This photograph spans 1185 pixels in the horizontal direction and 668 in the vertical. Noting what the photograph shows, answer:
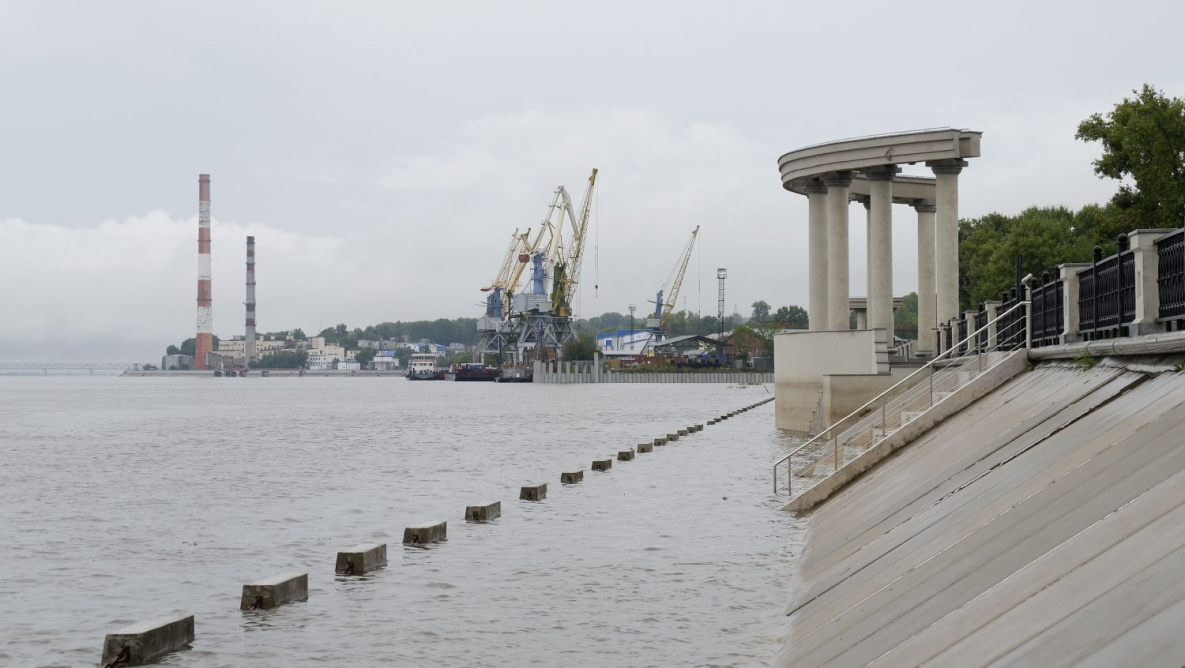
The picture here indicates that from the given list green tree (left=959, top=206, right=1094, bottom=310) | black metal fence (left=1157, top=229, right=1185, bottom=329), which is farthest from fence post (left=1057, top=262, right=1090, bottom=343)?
green tree (left=959, top=206, right=1094, bottom=310)

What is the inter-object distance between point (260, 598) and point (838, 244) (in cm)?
3945

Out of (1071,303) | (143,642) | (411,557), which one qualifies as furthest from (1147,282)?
(143,642)

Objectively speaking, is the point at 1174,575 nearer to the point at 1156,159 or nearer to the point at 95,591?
the point at 95,591

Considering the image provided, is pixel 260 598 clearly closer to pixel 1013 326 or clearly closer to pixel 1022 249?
pixel 1013 326

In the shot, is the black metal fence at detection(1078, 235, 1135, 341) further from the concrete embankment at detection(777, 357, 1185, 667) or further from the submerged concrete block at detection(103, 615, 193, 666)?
the submerged concrete block at detection(103, 615, 193, 666)

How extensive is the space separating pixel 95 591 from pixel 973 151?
3896 cm

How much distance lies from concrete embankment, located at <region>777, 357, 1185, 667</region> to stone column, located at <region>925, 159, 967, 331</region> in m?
31.3

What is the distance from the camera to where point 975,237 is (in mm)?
104000

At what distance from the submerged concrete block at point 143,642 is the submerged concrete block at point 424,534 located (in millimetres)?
8290

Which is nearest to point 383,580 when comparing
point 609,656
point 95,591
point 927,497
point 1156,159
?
point 95,591

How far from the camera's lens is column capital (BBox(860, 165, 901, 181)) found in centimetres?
5062

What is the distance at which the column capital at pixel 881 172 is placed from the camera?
5062 centimetres

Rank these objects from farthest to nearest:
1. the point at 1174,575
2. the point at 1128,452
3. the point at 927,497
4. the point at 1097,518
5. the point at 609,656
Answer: the point at 927,497, the point at 609,656, the point at 1128,452, the point at 1097,518, the point at 1174,575

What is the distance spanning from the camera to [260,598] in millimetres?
15852
